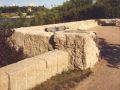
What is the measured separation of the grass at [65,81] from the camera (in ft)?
17.9

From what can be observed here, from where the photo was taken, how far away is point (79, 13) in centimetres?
1769

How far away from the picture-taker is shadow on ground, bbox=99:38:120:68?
7.01 meters

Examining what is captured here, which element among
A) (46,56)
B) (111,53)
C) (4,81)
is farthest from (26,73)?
(111,53)

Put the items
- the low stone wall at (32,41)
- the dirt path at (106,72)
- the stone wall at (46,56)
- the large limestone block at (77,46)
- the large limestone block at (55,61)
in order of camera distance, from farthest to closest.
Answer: the low stone wall at (32,41) → the large limestone block at (77,46) → the large limestone block at (55,61) → the dirt path at (106,72) → the stone wall at (46,56)

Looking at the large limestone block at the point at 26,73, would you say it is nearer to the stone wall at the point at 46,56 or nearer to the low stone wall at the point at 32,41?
the stone wall at the point at 46,56

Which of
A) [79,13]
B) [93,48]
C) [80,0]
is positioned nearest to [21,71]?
[93,48]

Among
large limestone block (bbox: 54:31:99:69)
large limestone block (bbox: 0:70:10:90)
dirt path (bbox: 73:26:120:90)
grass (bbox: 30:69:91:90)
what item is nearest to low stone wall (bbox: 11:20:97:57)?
large limestone block (bbox: 54:31:99:69)

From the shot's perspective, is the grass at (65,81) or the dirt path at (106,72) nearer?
the grass at (65,81)

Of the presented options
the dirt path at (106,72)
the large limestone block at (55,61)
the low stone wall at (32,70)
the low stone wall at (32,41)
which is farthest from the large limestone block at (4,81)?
the low stone wall at (32,41)

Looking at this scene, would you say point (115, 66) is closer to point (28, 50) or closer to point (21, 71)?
point (28, 50)

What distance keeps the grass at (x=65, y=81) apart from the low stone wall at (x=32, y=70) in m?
0.11

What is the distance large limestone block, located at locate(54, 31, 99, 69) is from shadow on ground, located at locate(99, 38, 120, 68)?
0.65 m

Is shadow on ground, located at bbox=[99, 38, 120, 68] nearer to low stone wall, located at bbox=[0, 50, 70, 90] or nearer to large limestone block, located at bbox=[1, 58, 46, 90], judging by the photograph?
low stone wall, located at bbox=[0, 50, 70, 90]

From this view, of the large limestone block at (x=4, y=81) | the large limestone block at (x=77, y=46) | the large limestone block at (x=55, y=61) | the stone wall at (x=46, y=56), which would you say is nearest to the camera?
the large limestone block at (x=4, y=81)
